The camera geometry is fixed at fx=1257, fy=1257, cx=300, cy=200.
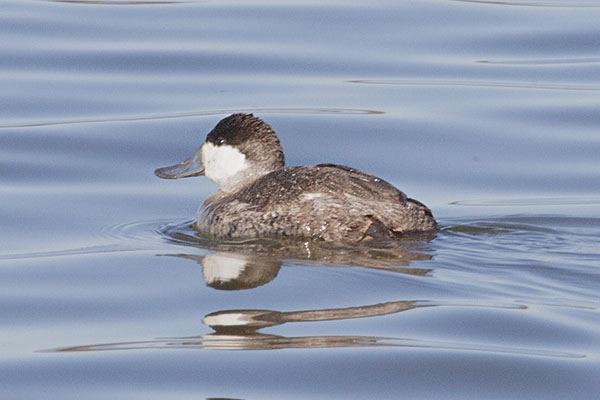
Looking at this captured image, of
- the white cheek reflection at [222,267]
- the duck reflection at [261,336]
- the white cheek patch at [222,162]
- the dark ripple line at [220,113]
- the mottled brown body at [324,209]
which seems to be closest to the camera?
the duck reflection at [261,336]

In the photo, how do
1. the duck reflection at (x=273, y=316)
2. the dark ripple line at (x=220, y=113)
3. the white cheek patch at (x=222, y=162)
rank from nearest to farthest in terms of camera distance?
the duck reflection at (x=273, y=316) → the white cheek patch at (x=222, y=162) → the dark ripple line at (x=220, y=113)

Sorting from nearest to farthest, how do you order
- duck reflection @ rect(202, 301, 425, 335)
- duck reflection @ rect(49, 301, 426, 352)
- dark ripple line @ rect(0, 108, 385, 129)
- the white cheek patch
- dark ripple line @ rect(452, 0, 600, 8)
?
A: duck reflection @ rect(49, 301, 426, 352) → duck reflection @ rect(202, 301, 425, 335) → the white cheek patch → dark ripple line @ rect(0, 108, 385, 129) → dark ripple line @ rect(452, 0, 600, 8)

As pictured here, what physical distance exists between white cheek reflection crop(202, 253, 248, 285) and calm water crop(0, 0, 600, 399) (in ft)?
0.09

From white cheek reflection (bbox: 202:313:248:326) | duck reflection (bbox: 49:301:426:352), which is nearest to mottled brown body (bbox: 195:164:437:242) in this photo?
duck reflection (bbox: 49:301:426:352)

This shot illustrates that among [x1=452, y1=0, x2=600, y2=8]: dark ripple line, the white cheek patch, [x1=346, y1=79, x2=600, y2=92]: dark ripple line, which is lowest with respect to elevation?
the white cheek patch

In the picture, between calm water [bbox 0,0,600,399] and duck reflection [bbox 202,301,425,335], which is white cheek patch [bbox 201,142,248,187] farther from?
duck reflection [bbox 202,301,425,335]

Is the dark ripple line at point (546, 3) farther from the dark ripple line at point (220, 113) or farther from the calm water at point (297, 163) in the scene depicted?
the dark ripple line at point (220, 113)

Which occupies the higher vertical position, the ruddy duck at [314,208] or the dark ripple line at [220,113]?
the dark ripple line at [220,113]

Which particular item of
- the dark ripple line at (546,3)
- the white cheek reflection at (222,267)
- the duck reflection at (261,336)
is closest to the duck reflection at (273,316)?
the duck reflection at (261,336)

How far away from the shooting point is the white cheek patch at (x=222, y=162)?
8.44 m

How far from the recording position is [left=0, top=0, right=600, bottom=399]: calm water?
530 centimetres

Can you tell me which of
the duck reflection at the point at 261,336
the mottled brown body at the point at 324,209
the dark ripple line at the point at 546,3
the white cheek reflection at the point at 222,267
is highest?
the dark ripple line at the point at 546,3

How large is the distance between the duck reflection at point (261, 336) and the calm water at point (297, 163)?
2 cm

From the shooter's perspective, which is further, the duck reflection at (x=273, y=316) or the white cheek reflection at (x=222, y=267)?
the white cheek reflection at (x=222, y=267)
